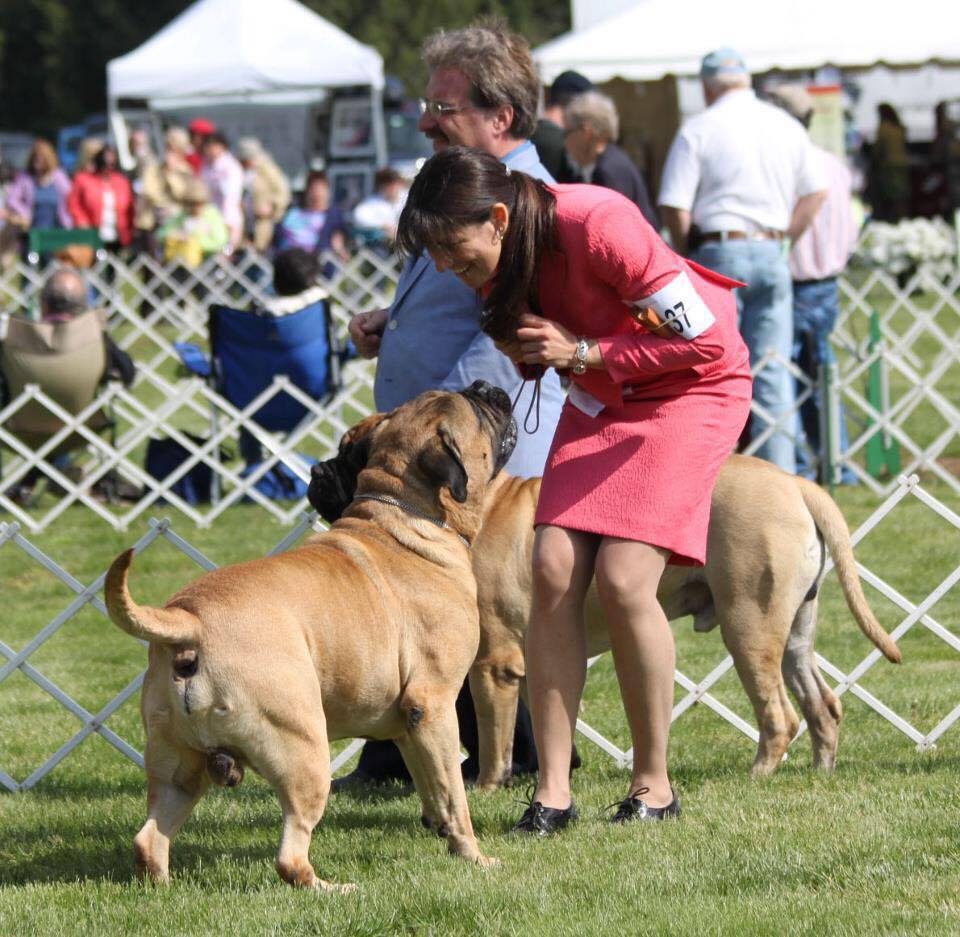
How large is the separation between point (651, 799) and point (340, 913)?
101cm

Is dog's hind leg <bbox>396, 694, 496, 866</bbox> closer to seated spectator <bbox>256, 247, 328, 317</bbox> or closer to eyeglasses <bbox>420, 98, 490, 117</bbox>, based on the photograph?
eyeglasses <bbox>420, 98, 490, 117</bbox>

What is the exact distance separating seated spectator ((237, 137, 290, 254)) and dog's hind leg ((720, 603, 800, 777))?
1425 cm

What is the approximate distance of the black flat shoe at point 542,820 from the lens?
404cm

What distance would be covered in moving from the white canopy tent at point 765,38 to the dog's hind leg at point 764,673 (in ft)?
32.4

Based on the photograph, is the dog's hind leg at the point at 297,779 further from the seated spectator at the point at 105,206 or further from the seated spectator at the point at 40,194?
the seated spectator at the point at 40,194

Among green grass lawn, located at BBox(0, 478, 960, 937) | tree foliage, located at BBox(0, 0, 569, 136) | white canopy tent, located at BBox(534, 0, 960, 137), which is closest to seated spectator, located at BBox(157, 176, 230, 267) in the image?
white canopy tent, located at BBox(534, 0, 960, 137)

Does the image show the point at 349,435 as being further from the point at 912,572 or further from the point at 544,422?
the point at 912,572

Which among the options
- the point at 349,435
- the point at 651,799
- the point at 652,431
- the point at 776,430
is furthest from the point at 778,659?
the point at 776,430

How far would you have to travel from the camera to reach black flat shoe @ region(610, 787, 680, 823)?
4.12m

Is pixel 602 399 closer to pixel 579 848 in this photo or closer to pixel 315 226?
pixel 579 848

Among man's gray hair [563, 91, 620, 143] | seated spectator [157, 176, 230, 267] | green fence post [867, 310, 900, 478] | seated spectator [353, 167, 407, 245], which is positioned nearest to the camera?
man's gray hair [563, 91, 620, 143]

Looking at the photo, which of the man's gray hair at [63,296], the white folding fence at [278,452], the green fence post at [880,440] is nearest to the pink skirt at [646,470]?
the white folding fence at [278,452]

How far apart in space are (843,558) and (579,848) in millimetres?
A: 1283

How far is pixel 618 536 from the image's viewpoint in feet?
12.9
